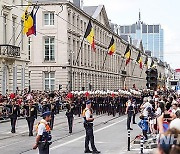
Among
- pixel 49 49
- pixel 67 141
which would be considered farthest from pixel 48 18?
pixel 67 141

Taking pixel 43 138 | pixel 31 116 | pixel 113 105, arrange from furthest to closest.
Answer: pixel 113 105 → pixel 31 116 → pixel 43 138

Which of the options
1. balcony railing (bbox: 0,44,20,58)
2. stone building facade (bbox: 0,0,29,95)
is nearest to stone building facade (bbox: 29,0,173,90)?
stone building facade (bbox: 0,0,29,95)

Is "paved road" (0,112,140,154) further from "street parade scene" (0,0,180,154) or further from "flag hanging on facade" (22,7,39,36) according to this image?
"flag hanging on facade" (22,7,39,36)

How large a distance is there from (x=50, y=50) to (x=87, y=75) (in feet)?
43.3

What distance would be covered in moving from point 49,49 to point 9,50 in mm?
20949

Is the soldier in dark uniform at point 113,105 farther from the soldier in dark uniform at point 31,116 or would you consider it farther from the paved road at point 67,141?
the soldier in dark uniform at point 31,116

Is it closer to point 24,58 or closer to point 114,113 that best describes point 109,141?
point 114,113

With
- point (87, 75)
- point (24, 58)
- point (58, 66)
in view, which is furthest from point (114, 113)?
point (87, 75)

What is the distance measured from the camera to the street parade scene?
1694cm

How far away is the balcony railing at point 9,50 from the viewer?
1600 inches

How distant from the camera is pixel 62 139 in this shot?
70.6ft

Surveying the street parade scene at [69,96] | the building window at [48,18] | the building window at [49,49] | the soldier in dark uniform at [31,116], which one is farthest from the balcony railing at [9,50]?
the building window at [48,18]

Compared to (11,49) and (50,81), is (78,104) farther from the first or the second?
(50,81)

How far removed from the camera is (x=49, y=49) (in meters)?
62.3
